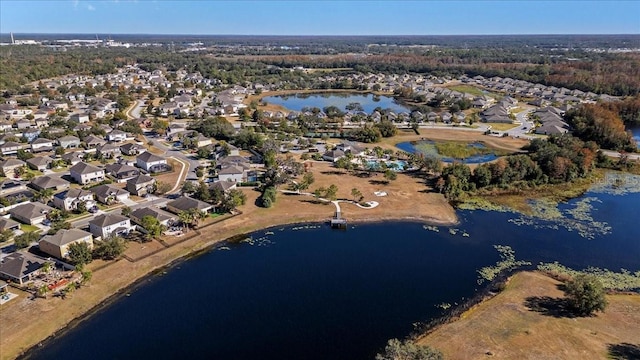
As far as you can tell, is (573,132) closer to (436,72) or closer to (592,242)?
(592,242)

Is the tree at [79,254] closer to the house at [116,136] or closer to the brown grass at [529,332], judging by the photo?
the brown grass at [529,332]

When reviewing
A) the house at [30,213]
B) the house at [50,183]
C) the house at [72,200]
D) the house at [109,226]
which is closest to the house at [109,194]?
the house at [72,200]

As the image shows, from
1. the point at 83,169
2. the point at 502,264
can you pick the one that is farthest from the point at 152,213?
the point at 502,264

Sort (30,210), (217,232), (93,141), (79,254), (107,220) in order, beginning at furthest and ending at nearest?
1. (93,141)
2. (217,232)
3. (30,210)
4. (107,220)
5. (79,254)

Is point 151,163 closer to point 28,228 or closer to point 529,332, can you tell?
point 28,228

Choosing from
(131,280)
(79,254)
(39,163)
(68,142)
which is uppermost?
(68,142)

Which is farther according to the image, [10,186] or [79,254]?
[10,186]
